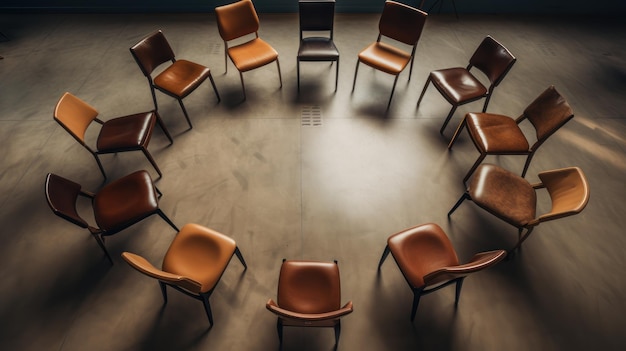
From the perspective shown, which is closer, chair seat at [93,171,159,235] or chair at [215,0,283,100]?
chair seat at [93,171,159,235]

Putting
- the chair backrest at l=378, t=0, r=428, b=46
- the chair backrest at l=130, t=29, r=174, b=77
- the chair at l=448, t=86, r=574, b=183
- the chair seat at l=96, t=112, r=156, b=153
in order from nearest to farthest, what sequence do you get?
the chair at l=448, t=86, r=574, b=183 < the chair seat at l=96, t=112, r=156, b=153 < the chair backrest at l=130, t=29, r=174, b=77 < the chair backrest at l=378, t=0, r=428, b=46

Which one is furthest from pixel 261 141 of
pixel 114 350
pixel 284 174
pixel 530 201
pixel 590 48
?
pixel 590 48

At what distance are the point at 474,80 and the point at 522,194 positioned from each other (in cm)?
164

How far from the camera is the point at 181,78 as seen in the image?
4.01 m

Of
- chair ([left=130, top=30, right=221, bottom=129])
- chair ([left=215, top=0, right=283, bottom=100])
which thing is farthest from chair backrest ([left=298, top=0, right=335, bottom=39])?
chair ([left=130, top=30, right=221, bottom=129])

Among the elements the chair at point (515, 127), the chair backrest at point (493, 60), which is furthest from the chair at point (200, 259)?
the chair backrest at point (493, 60)

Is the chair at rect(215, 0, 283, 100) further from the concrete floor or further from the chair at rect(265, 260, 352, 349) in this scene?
the chair at rect(265, 260, 352, 349)

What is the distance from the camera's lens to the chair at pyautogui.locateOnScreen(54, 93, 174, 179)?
310 cm

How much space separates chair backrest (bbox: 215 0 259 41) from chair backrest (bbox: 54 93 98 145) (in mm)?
A: 1825

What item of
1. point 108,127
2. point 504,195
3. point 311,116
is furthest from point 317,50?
point 504,195

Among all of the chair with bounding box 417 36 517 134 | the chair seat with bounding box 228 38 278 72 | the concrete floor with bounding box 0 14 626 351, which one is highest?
the chair with bounding box 417 36 517 134

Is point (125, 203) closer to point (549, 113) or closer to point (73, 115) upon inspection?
point (73, 115)

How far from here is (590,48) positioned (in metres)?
5.45

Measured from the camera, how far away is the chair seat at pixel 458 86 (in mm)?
3799
